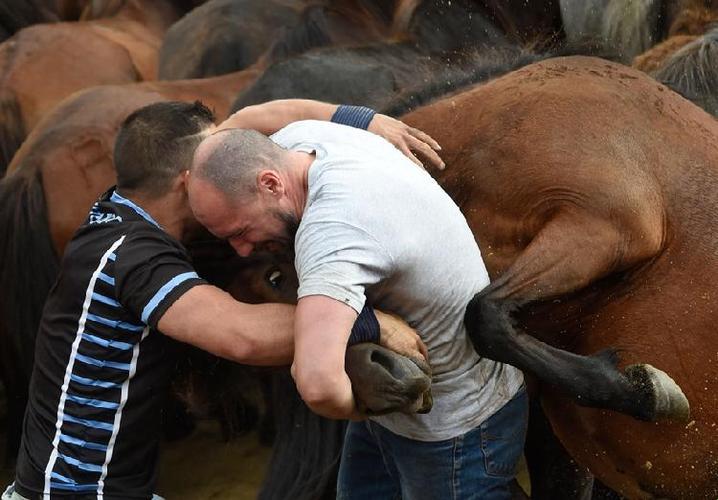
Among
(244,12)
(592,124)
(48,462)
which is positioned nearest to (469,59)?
(592,124)

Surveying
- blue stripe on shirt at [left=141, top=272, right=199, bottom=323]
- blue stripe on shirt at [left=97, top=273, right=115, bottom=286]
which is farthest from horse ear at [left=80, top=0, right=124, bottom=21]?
blue stripe on shirt at [left=141, top=272, right=199, bottom=323]

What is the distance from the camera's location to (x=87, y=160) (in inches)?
187

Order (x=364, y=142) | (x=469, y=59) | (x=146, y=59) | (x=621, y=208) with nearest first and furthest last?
(x=364, y=142) → (x=621, y=208) → (x=469, y=59) → (x=146, y=59)

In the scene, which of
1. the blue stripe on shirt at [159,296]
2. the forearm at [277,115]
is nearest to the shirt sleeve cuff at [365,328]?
the blue stripe on shirt at [159,296]

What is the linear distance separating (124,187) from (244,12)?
431cm

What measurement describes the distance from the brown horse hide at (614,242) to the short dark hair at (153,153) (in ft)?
2.31

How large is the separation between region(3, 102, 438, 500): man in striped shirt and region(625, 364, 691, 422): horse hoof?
1.71 ft

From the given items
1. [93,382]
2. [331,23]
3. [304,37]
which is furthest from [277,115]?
[331,23]

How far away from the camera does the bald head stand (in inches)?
86.8

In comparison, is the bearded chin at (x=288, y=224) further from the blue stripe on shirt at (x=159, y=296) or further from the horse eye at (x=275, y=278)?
the horse eye at (x=275, y=278)

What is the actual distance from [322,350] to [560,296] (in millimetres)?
779

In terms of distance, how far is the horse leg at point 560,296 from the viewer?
7.82 feet

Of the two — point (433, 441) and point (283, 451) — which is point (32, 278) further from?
point (433, 441)

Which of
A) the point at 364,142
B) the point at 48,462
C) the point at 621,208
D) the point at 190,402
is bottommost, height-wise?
the point at 190,402
